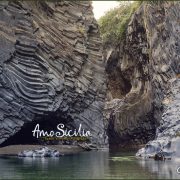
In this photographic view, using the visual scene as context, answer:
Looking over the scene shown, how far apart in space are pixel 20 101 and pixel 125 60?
62.2ft

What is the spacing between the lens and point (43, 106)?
40125 millimetres

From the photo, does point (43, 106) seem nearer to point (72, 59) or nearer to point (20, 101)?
point (20, 101)

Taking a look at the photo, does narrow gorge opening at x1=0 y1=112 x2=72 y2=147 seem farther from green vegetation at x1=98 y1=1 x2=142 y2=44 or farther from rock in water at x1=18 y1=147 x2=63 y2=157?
green vegetation at x1=98 y1=1 x2=142 y2=44

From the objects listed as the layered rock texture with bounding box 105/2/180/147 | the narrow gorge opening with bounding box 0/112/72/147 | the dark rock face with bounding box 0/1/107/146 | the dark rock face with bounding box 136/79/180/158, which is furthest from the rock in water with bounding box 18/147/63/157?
the layered rock texture with bounding box 105/2/180/147

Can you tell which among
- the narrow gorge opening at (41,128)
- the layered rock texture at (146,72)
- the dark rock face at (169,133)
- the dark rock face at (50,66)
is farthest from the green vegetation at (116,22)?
the dark rock face at (169,133)

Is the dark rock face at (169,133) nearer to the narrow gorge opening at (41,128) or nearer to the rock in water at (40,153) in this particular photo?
the rock in water at (40,153)

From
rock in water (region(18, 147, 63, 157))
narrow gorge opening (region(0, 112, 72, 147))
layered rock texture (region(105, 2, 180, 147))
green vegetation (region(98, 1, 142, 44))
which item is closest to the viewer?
rock in water (region(18, 147, 63, 157))

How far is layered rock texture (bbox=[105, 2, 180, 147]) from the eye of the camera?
42753 millimetres

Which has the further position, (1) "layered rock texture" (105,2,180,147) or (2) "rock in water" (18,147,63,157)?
(1) "layered rock texture" (105,2,180,147)

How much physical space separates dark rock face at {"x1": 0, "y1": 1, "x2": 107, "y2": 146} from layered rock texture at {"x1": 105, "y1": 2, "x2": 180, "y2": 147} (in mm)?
4412

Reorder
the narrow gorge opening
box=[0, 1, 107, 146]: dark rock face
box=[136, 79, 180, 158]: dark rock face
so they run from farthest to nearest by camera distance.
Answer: the narrow gorge opening < box=[0, 1, 107, 146]: dark rock face < box=[136, 79, 180, 158]: dark rock face

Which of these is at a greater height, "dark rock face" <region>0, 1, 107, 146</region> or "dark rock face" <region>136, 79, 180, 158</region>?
"dark rock face" <region>0, 1, 107, 146</region>

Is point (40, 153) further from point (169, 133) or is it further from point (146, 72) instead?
point (146, 72)

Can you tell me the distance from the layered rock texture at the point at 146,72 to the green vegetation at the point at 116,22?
60.4 inches
